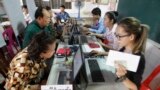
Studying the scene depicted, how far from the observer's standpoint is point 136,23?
132cm

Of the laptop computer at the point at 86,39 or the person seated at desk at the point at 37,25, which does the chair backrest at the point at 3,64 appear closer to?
the person seated at desk at the point at 37,25

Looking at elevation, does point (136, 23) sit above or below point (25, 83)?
above

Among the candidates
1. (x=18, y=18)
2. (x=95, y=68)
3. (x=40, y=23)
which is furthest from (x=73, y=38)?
(x=18, y=18)

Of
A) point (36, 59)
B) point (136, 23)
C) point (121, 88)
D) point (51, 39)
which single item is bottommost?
point (121, 88)

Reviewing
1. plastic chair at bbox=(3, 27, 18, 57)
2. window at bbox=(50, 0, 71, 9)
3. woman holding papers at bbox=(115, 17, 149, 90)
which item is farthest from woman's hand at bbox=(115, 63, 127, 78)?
window at bbox=(50, 0, 71, 9)

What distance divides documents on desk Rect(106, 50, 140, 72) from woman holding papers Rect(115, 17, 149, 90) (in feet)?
0.13

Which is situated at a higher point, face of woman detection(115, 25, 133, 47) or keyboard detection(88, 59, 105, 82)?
face of woman detection(115, 25, 133, 47)

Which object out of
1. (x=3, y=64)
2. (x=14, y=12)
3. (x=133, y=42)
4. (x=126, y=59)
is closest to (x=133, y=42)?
(x=133, y=42)

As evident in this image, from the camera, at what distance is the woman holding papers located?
1231 mm

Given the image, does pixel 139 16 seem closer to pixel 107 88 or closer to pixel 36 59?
pixel 107 88

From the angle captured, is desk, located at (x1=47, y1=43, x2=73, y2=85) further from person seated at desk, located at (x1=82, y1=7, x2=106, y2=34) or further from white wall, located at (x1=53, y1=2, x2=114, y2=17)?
white wall, located at (x1=53, y1=2, x2=114, y2=17)

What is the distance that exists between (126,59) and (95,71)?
1.69 ft

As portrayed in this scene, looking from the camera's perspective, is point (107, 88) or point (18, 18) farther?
point (18, 18)

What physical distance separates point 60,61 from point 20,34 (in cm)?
137
